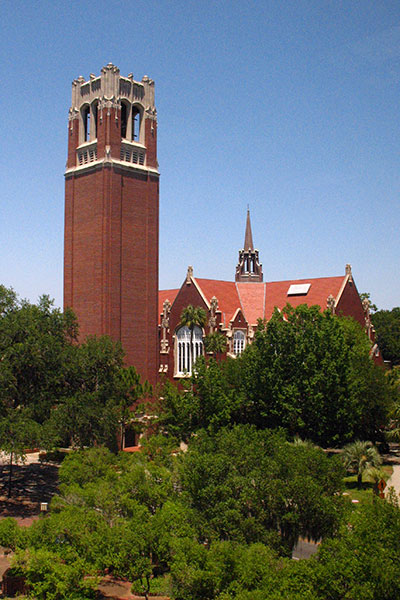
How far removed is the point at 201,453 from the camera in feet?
90.4

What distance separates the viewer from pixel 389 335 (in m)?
113

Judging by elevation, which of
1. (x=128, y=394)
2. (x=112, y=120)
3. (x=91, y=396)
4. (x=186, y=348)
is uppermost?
(x=112, y=120)

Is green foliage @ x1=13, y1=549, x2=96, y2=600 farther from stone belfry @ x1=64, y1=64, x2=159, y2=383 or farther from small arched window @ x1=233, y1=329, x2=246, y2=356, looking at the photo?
small arched window @ x1=233, y1=329, x2=246, y2=356

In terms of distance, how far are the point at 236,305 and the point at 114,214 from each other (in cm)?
2104

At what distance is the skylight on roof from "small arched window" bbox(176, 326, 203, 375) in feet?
39.7

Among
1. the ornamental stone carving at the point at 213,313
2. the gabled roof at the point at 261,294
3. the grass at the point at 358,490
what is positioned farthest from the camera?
the gabled roof at the point at 261,294

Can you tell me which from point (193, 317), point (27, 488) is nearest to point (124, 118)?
point (193, 317)

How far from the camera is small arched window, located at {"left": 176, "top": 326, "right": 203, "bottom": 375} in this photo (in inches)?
2554

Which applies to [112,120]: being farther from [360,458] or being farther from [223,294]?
[360,458]

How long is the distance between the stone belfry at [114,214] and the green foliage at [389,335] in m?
68.7

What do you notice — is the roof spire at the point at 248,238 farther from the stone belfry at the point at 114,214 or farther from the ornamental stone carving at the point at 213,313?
the stone belfry at the point at 114,214

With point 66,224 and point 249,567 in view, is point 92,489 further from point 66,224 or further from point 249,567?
point 66,224

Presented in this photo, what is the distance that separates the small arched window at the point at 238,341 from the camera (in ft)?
214

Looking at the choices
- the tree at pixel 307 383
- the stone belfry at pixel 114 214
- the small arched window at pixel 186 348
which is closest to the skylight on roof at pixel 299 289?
the small arched window at pixel 186 348
